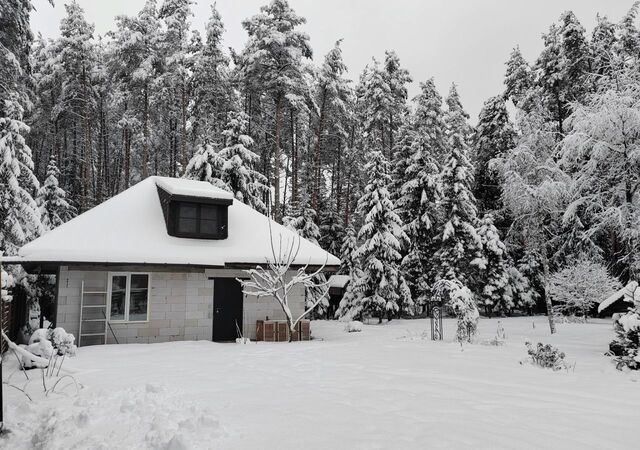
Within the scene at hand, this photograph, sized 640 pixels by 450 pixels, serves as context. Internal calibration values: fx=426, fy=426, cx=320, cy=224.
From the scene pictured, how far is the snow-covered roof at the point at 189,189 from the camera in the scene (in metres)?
15.4

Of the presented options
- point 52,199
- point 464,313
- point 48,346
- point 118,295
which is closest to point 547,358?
point 464,313

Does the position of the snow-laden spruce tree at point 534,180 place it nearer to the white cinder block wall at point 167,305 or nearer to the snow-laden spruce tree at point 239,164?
the white cinder block wall at point 167,305

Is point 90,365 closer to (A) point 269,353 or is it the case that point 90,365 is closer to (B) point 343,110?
(A) point 269,353

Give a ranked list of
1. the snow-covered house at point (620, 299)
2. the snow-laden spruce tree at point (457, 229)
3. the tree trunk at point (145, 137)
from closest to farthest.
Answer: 1. the snow-covered house at point (620, 299)
2. the snow-laden spruce tree at point (457, 229)
3. the tree trunk at point (145, 137)

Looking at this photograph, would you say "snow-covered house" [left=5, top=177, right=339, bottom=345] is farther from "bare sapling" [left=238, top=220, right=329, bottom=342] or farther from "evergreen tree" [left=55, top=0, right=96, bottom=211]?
"evergreen tree" [left=55, top=0, right=96, bottom=211]

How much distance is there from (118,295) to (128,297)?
1.01ft

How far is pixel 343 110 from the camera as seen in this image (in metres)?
30.4

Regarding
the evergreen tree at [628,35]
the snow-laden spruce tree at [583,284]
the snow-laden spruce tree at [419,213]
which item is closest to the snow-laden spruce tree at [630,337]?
the snow-laden spruce tree at [583,284]

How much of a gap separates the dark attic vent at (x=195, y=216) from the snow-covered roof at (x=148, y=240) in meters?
0.22

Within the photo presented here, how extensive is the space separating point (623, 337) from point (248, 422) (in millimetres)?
8980

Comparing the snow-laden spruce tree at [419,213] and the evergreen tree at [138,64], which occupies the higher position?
the evergreen tree at [138,64]

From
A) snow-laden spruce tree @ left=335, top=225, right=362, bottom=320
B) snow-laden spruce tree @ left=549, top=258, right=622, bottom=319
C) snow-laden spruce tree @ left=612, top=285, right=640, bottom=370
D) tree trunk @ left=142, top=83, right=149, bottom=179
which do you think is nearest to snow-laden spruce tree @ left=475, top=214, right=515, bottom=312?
snow-laden spruce tree @ left=549, top=258, right=622, bottom=319

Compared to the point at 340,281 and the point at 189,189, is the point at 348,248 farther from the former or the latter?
the point at 189,189

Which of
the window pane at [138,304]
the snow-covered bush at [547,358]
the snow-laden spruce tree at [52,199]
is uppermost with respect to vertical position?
the snow-laden spruce tree at [52,199]
